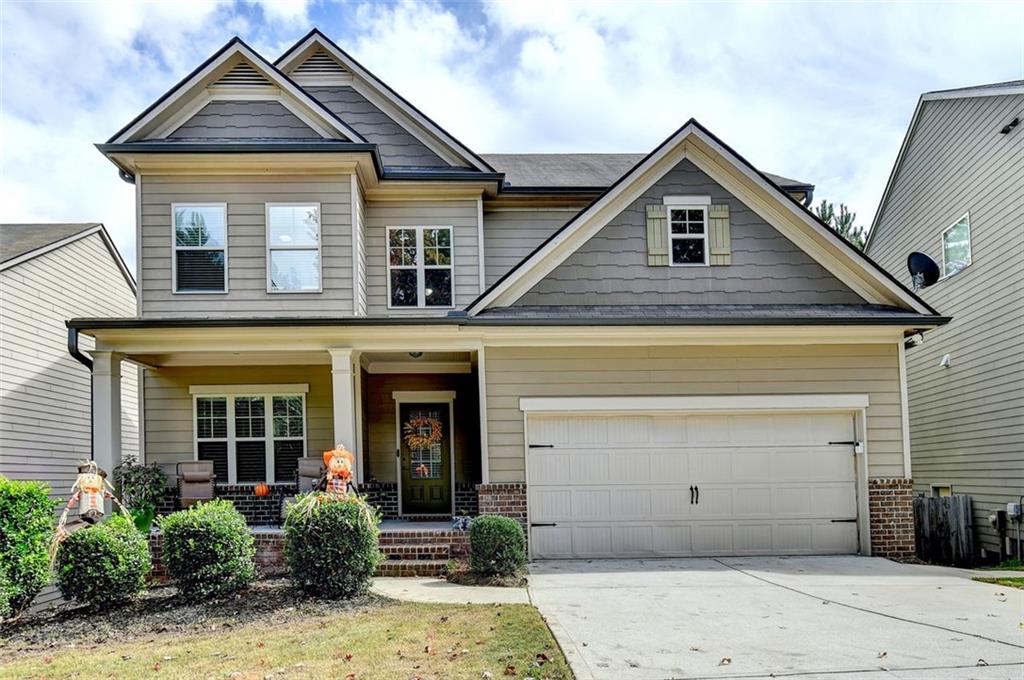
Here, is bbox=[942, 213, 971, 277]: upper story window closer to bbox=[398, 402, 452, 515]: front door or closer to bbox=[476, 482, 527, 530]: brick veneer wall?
bbox=[476, 482, 527, 530]: brick veneer wall

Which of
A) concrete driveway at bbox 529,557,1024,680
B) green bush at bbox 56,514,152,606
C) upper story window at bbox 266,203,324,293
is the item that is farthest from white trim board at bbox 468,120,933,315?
green bush at bbox 56,514,152,606

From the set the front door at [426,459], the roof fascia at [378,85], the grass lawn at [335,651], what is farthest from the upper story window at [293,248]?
the grass lawn at [335,651]

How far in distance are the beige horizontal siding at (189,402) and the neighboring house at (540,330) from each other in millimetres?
35

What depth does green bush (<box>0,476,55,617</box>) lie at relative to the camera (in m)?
8.03

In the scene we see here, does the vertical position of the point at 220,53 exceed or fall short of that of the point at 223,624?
it exceeds it

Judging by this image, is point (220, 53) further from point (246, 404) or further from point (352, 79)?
point (246, 404)

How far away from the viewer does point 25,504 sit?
8.20m

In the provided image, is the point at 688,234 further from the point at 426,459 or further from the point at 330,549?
the point at 330,549

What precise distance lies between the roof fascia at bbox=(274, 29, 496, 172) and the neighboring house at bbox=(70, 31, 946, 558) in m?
0.08

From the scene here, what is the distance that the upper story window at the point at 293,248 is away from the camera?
13086 millimetres

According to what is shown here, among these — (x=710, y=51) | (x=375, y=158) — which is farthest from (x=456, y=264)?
(x=710, y=51)

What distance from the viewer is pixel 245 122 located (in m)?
13.5

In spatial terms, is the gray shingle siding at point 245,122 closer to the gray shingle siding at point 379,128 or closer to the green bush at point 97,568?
the gray shingle siding at point 379,128

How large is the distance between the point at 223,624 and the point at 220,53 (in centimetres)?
910
